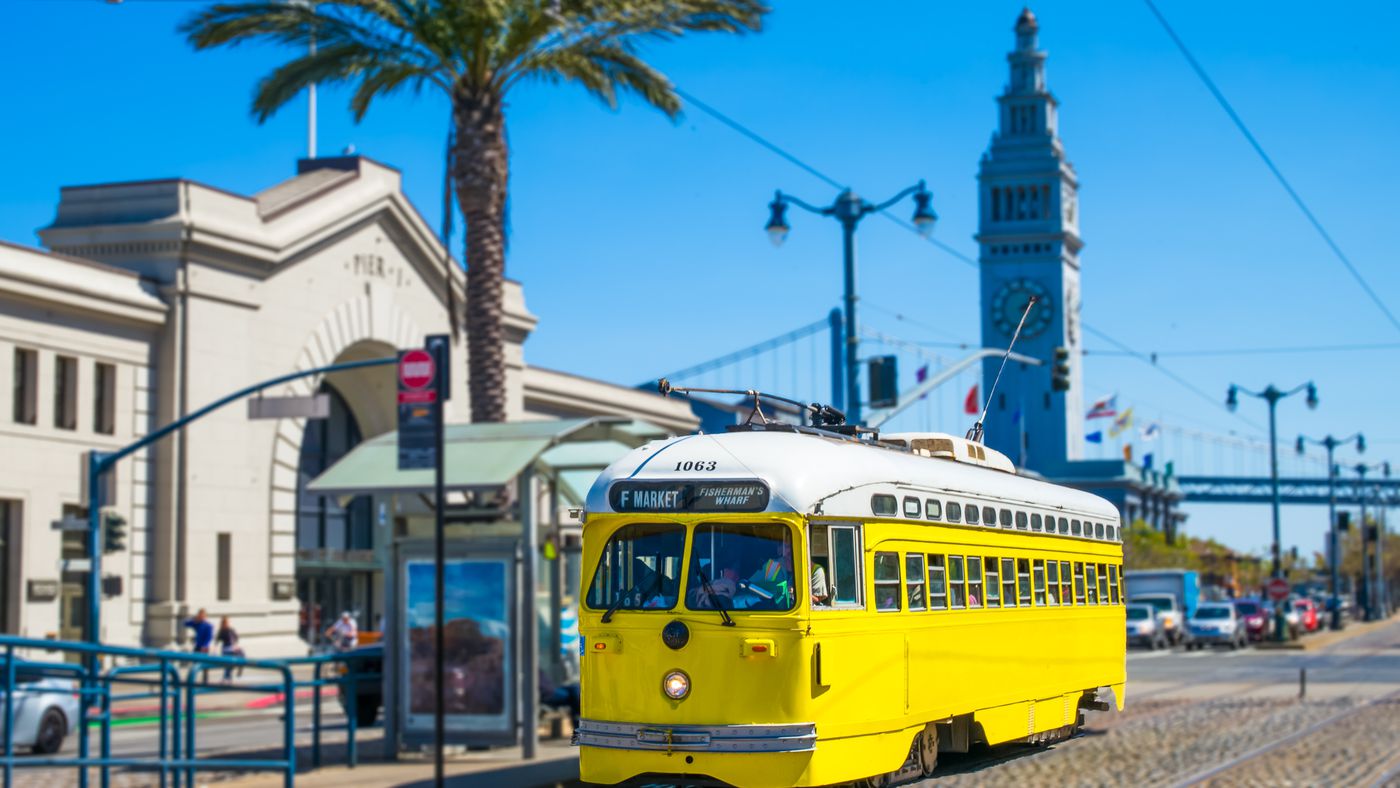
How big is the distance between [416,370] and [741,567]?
76.2ft

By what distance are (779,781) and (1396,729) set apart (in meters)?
43.4

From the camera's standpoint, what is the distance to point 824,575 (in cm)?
423

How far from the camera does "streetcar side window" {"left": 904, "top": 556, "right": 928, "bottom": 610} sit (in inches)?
169

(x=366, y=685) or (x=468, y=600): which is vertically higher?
(x=468, y=600)

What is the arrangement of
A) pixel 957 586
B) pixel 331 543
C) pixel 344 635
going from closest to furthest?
pixel 957 586 → pixel 344 635 → pixel 331 543

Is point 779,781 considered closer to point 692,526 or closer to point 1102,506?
point 692,526

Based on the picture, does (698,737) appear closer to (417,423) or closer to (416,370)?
(417,423)

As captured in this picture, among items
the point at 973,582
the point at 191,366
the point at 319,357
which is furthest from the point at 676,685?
the point at 319,357

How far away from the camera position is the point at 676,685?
4113 mm

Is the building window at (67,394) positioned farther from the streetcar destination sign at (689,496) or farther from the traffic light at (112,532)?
the streetcar destination sign at (689,496)

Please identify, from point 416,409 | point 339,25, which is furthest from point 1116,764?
point 339,25

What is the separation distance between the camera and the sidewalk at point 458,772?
81.5ft

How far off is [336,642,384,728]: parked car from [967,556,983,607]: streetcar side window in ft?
82.4

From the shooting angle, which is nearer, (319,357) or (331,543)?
(319,357)
